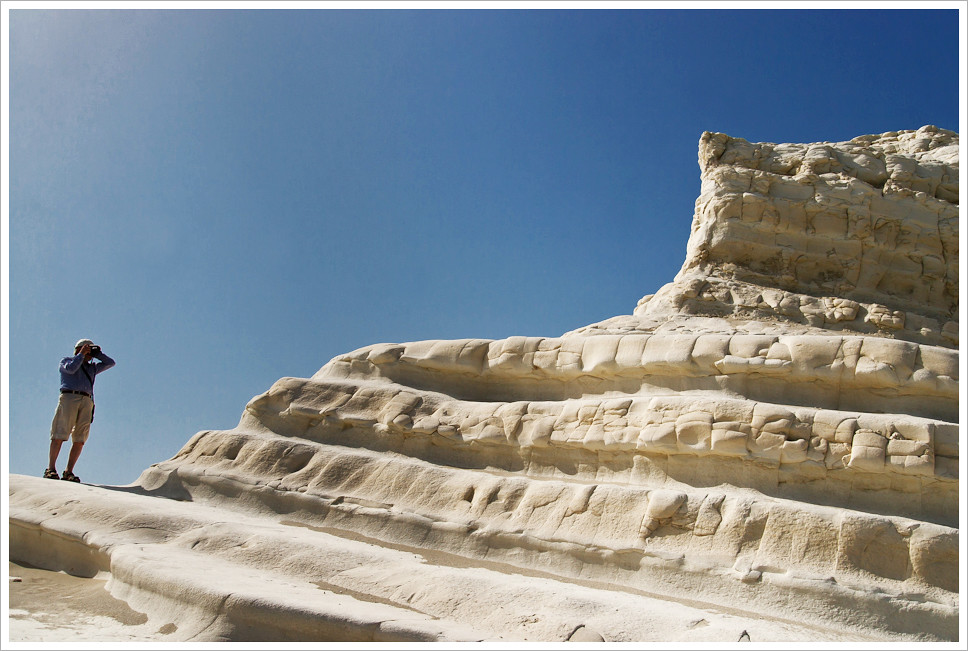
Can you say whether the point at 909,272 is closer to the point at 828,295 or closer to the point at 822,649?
the point at 828,295

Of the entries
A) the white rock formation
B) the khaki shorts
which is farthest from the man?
the white rock formation

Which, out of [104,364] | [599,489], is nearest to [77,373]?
[104,364]

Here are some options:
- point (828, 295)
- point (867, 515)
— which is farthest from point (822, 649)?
point (828, 295)

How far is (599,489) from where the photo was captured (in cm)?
748

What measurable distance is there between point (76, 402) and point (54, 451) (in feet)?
2.42

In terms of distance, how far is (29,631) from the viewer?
5254 mm

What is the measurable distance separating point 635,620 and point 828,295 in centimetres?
762

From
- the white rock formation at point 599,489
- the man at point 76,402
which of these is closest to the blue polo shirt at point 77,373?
the man at point 76,402

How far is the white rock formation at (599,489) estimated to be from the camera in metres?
5.79

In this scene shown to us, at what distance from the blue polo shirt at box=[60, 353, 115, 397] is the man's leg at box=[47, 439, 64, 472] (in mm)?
700

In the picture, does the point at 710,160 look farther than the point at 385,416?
Yes

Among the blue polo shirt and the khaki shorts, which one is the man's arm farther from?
the khaki shorts

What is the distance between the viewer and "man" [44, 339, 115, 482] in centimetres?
909

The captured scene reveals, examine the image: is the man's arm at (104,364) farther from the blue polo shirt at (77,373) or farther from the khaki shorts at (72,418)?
the khaki shorts at (72,418)
